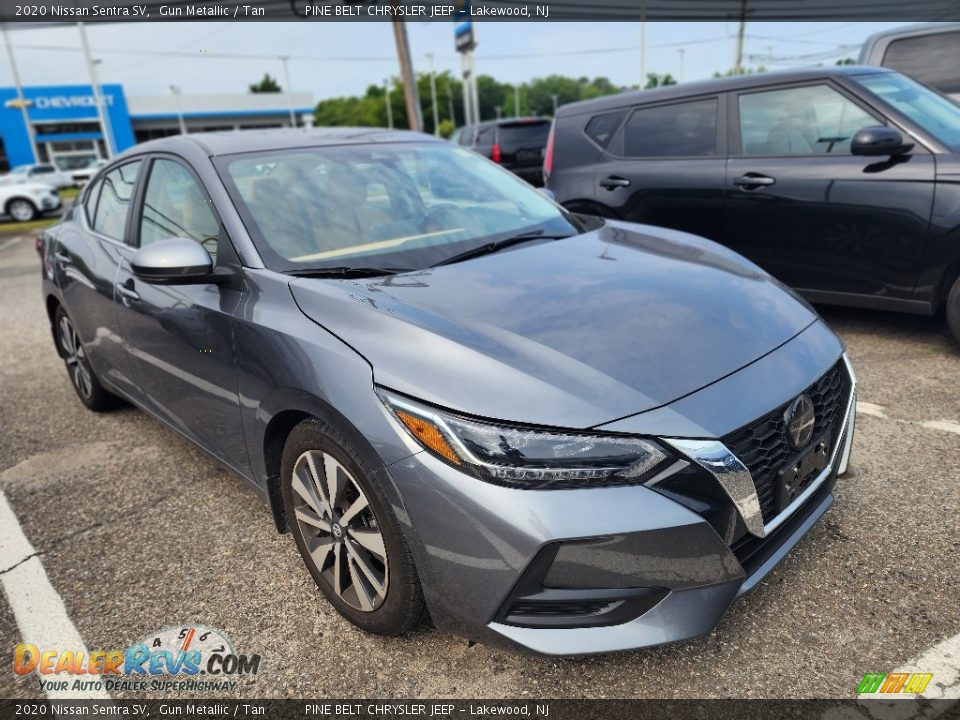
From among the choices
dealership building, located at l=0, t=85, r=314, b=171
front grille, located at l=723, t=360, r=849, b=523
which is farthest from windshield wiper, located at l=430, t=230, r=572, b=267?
dealership building, located at l=0, t=85, r=314, b=171

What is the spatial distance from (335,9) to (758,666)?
13337 millimetres

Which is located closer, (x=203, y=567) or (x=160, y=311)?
(x=203, y=567)

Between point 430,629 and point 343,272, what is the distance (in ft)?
4.01

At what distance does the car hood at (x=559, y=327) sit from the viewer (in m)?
1.76

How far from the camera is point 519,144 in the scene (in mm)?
12500

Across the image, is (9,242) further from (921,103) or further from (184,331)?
(921,103)

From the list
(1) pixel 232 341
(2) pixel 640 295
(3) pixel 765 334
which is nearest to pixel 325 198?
(1) pixel 232 341

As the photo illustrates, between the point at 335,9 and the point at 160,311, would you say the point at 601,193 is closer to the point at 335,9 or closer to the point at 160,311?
the point at 160,311

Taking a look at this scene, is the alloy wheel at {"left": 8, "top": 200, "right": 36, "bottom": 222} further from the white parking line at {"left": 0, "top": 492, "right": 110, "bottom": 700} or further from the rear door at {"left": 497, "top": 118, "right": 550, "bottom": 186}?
the white parking line at {"left": 0, "top": 492, "right": 110, "bottom": 700}

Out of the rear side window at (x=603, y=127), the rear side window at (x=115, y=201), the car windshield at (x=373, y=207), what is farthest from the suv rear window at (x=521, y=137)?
the car windshield at (x=373, y=207)

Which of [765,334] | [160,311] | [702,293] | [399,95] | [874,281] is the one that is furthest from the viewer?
[399,95]

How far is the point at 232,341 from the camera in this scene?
2.41 meters

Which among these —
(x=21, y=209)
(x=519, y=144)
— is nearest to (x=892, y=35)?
(x=519, y=144)

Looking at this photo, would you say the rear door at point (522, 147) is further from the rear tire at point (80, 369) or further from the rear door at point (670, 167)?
the rear tire at point (80, 369)
